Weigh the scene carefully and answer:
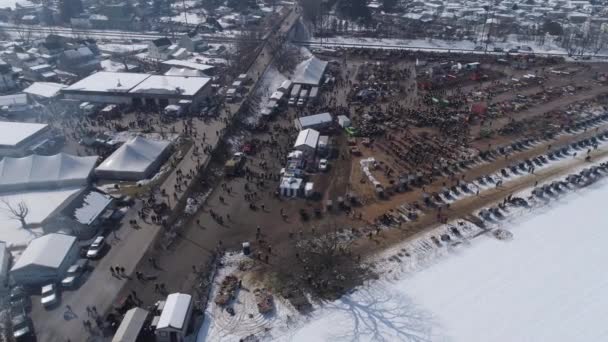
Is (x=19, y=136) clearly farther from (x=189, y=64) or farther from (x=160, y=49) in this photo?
(x=160, y=49)

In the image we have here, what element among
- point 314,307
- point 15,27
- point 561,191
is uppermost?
point 15,27

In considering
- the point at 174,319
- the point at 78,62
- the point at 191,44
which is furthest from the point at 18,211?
the point at 191,44

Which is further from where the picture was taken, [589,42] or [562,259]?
[589,42]

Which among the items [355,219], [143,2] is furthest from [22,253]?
[143,2]

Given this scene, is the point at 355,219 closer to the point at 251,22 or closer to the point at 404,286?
the point at 404,286

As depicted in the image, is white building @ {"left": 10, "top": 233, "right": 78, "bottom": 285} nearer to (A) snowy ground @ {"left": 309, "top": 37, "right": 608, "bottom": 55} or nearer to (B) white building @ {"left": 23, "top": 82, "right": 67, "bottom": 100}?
(B) white building @ {"left": 23, "top": 82, "right": 67, "bottom": 100}
